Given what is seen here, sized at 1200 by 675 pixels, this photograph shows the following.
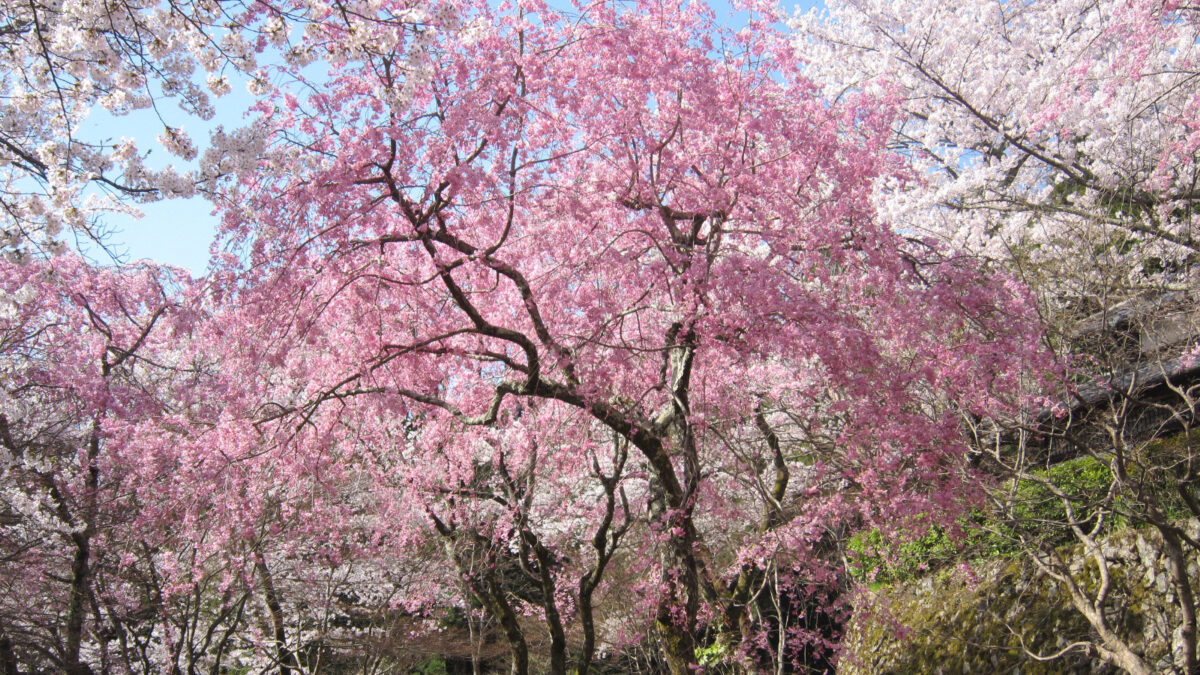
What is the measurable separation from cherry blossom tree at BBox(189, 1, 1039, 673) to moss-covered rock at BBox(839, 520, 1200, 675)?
129 cm

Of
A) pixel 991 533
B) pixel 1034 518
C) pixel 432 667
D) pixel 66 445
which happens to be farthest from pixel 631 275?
pixel 432 667

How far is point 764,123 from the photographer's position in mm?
6051

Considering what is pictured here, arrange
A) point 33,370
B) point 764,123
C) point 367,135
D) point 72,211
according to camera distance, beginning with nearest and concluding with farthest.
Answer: point 72,211 < point 367,135 < point 764,123 < point 33,370

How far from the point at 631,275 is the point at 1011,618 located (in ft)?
14.9

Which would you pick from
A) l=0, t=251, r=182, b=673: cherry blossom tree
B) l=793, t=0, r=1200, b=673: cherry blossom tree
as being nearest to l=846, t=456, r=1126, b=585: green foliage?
l=793, t=0, r=1200, b=673: cherry blossom tree

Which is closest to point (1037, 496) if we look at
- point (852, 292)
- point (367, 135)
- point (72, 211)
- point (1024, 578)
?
point (1024, 578)

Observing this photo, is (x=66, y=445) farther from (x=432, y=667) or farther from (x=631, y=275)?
(x=432, y=667)

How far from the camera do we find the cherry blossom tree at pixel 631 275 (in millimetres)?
5395

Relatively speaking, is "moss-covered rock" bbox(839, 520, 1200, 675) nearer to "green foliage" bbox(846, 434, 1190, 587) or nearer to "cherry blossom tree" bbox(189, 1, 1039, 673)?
"green foliage" bbox(846, 434, 1190, 587)

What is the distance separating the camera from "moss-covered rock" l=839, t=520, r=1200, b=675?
596 cm

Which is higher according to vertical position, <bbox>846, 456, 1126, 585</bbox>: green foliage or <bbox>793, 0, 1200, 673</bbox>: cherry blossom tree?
<bbox>793, 0, 1200, 673</bbox>: cherry blossom tree

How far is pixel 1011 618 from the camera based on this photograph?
6.97 meters

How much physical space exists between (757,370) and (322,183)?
5370 millimetres

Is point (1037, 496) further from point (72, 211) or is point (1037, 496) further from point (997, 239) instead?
point (72, 211)
